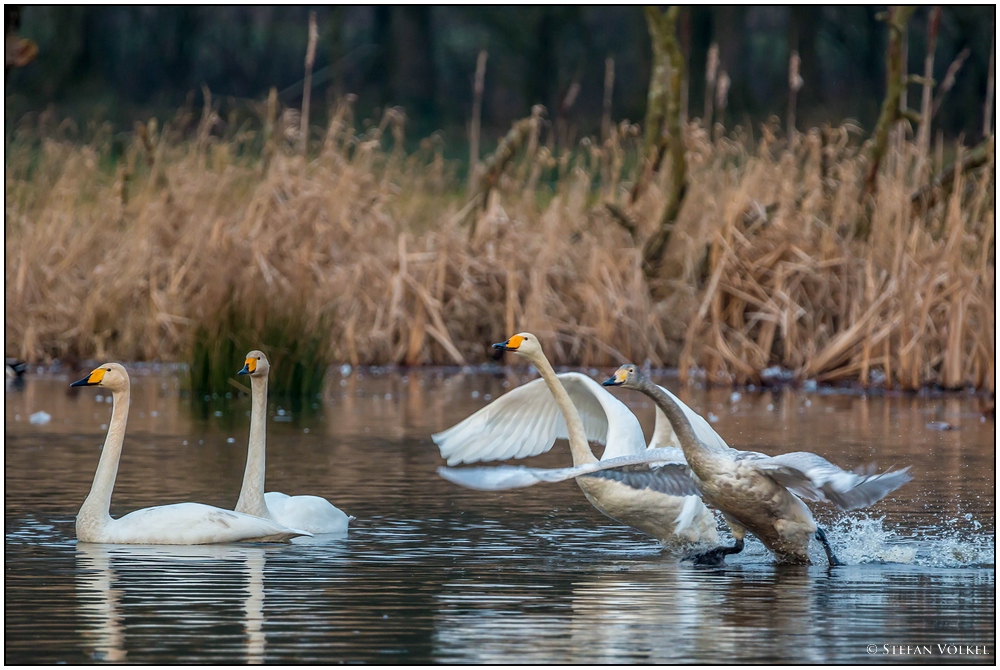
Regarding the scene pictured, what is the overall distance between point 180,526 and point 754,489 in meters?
2.44

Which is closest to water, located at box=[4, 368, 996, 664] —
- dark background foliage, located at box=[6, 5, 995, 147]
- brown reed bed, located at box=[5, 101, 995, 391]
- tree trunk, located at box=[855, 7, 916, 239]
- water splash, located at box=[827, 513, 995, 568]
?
water splash, located at box=[827, 513, 995, 568]

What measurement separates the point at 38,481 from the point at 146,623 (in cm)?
371

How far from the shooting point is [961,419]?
39.9 feet

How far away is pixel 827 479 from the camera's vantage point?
6.76m

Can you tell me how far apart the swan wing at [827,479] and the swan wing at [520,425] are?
143 centimetres

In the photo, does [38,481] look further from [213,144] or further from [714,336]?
[213,144]

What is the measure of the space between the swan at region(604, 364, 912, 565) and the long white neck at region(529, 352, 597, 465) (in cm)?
73

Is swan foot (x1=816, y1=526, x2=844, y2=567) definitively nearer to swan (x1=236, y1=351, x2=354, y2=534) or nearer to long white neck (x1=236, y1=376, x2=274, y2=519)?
swan (x1=236, y1=351, x2=354, y2=534)

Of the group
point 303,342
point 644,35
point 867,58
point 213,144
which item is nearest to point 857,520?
point 303,342

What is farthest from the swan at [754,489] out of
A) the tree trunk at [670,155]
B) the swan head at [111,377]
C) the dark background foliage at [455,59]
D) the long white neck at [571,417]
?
the dark background foliage at [455,59]

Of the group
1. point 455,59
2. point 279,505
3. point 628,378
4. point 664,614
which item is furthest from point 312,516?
point 455,59

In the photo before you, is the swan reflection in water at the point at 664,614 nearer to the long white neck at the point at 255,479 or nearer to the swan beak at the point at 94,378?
the long white neck at the point at 255,479

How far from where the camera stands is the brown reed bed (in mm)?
14078

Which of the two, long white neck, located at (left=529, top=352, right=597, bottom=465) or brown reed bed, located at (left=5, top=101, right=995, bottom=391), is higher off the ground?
brown reed bed, located at (left=5, top=101, right=995, bottom=391)
